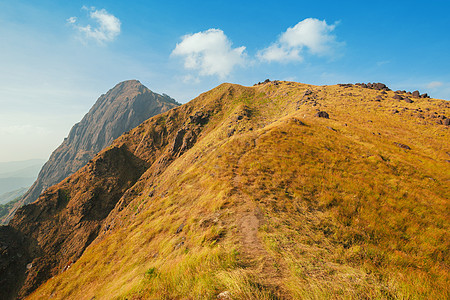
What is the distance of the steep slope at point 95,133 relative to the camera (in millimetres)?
159538

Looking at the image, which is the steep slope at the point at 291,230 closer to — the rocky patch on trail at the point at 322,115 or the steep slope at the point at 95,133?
the rocky patch on trail at the point at 322,115

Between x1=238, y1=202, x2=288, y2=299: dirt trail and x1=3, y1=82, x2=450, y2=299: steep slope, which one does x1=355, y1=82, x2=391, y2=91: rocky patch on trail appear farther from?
x1=238, y1=202, x2=288, y2=299: dirt trail

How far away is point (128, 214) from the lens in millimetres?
35125

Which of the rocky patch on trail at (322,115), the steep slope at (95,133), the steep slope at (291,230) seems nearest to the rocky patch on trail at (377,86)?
the steep slope at (291,230)

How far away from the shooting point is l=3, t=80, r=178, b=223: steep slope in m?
160

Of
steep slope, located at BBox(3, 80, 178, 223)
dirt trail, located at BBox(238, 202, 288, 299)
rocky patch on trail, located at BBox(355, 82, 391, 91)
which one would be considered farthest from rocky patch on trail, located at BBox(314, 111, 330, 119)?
steep slope, located at BBox(3, 80, 178, 223)

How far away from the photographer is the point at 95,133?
17712cm

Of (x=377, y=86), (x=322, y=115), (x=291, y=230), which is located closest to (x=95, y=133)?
(x=322, y=115)

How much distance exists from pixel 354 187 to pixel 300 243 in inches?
362

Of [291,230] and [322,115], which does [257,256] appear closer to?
[291,230]

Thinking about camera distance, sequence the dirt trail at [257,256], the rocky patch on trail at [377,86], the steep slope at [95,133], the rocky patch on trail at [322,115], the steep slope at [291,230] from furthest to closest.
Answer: the steep slope at [95,133], the rocky patch on trail at [377,86], the rocky patch on trail at [322,115], the steep slope at [291,230], the dirt trail at [257,256]

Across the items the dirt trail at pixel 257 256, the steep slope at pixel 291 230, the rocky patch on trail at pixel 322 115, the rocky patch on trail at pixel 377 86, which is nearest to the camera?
the dirt trail at pixel 257 256

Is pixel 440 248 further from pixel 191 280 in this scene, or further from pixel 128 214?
pixel 128 214

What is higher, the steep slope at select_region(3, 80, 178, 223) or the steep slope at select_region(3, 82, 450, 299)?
the steep slope at select_region(3, 80, 178, 223)
